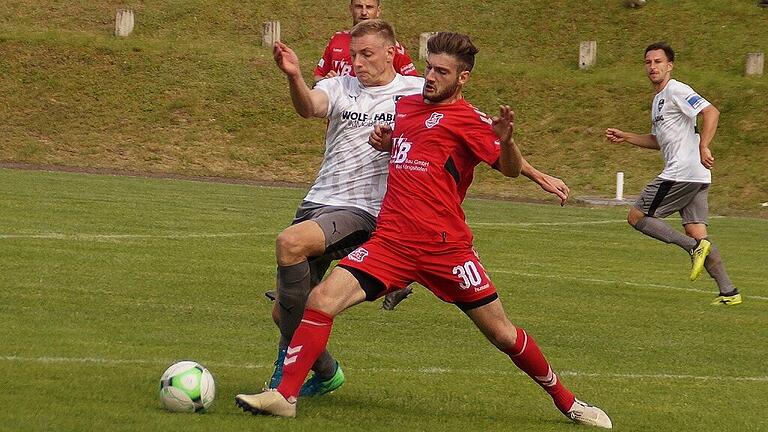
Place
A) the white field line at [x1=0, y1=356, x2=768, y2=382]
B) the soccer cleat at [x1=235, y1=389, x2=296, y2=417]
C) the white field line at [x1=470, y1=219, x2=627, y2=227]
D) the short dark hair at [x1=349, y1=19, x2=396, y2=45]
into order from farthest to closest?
the white field line at [x1=470, y1=219, x2=627, y2=227] < the white field line at [x1=0, y1=356, x2=768, y2=382] < the short dark hair at [x1=349, y1=19, x2=396, y2=45] < the soccer cleat at [x1=235, y1=389, x2=296, y2=417]

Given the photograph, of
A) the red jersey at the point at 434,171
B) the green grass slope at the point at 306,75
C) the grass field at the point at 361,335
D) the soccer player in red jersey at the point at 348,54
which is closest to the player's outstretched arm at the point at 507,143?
the red jersey at the point at 434,171

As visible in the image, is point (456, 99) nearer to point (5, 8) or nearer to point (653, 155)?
point (653, 155)

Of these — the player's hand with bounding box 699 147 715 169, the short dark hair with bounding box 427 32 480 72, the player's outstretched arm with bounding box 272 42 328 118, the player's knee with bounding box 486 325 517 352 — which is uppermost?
the short dark hair with bounding box 427 32 480 72

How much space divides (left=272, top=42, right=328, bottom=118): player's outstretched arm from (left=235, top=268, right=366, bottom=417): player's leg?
1.14 metres

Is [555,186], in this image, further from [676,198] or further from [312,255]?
[676,198]

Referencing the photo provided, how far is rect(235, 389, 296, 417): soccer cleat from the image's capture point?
702cm

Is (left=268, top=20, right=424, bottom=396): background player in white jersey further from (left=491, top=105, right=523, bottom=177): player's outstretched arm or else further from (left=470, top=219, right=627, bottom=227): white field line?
(left=470, top=219, right=627, bottom=227): white field line

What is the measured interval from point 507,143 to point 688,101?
24.8 feet

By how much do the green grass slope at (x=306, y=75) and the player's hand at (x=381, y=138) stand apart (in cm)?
2325

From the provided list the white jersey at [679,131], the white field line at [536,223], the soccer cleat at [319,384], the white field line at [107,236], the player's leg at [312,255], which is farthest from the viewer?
the white field line at [536,223]

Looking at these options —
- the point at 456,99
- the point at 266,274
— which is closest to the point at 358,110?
the point at 456,99

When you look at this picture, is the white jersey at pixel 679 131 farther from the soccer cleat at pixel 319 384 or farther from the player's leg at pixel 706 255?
the soccer cleat at pixel 319 384

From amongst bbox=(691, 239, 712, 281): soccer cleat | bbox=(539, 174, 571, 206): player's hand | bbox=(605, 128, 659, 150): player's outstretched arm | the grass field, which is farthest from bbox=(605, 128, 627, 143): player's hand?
bbox=(539, 174, 571, 206): player's hand

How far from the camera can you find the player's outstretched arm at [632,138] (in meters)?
13.8
